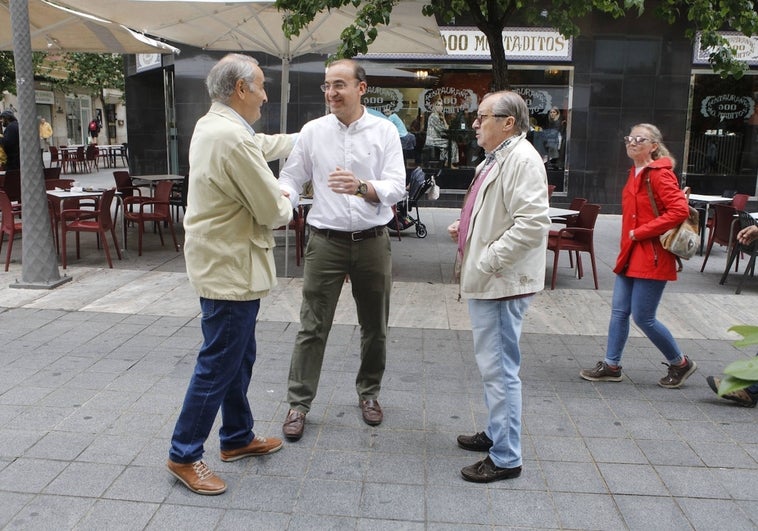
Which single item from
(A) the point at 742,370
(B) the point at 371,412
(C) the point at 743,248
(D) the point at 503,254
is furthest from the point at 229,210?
(C) the point at 743,248

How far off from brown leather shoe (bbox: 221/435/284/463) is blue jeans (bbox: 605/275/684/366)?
2527mm

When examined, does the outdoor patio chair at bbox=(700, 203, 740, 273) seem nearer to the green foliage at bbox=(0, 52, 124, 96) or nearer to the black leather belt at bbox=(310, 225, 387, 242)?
the black leather belt at bbox=(310, 225, 387, 242)

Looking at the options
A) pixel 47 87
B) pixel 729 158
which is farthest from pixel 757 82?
pixel 47 87

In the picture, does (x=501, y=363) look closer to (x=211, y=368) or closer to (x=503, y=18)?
(x=211, y=368)

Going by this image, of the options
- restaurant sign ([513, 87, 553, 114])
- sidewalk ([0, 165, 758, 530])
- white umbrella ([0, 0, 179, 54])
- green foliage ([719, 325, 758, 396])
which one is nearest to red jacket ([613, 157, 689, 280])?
sidewalk ([0, 165, 758, 530])

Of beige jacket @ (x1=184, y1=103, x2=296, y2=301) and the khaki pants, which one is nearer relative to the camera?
beige jacket @ (x1=184, y1=103, x2=296, y2=301)

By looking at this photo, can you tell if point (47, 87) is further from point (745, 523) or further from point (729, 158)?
point (745, 523)

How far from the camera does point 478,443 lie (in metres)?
3.74

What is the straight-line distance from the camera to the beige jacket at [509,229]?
315cm

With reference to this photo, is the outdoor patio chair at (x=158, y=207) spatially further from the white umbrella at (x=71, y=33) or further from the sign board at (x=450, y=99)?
the sign board at (x=450, y=99)

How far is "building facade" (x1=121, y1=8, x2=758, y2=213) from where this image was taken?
14000 millimetres

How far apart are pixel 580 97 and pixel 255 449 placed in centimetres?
1250

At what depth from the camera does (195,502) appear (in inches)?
124

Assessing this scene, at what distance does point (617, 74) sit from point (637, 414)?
11.3 m
